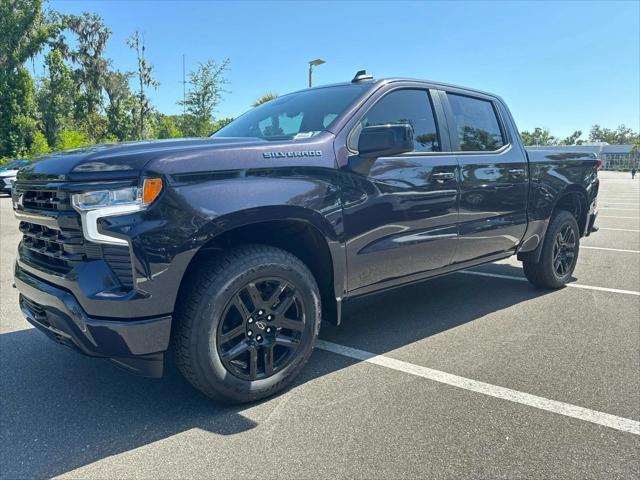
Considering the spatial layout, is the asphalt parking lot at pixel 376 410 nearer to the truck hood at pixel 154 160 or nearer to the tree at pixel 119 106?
the truck hood at pixel 154 160

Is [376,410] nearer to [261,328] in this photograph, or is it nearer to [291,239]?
[261,328]

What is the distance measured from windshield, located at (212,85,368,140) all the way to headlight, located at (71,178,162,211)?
1087 millimetres

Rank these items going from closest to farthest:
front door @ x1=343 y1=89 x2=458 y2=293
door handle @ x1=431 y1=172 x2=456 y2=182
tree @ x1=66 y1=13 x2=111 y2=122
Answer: front door @ x1=343 y1=89 x2=458 y2=293 → door handle @ x1=431 y1=172 x2=456 y2=182 → tree @ x1=66 y1=13 x2=111 y2=122

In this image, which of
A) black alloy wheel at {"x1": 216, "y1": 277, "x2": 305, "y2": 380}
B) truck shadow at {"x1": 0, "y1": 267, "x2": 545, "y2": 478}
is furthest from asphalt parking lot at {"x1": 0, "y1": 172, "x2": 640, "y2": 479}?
black alloy wheel at {"x1": 216, "y1": 277, "x2": 305, "y2": 380}

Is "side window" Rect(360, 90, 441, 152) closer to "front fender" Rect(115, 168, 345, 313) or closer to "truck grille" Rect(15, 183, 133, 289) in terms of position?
"front fender" Rect(115, 168, 345, 313)

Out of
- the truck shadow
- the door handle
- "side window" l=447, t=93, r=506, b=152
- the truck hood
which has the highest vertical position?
"side window" l=447, t=93, r=506, b=152

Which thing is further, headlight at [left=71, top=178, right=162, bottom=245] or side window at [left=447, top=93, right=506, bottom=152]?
side window at [left=447, top=93, right=506, bottom=152]

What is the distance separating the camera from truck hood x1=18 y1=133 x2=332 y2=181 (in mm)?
2338

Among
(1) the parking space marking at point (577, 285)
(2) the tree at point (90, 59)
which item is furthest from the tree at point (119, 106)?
(1) the parking space marking at point (577, 285)

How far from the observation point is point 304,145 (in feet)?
9.44

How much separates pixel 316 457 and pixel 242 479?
1.18ft

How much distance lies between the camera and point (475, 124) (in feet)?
14.0

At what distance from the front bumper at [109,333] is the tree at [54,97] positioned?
39.5 metres

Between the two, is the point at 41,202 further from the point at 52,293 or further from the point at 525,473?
the point at 525,473
